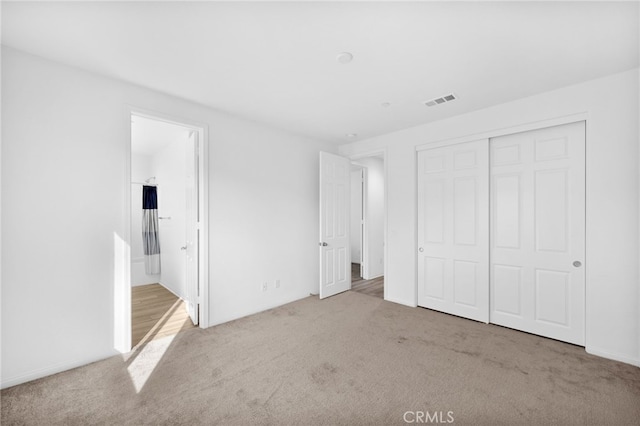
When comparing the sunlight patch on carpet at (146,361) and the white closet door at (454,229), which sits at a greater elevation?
the white closet door at (454,229)

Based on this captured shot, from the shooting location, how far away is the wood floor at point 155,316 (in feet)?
10.2

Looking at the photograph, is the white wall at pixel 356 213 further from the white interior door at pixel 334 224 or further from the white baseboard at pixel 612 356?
the white baseboard at pixel 612 356

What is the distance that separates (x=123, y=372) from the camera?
232cm

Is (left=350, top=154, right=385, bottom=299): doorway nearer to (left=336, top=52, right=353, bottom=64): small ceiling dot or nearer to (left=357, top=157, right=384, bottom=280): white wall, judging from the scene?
(left=357, top=157, right=384, bottom=280): white wall

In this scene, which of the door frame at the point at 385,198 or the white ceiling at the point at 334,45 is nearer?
the white ceiling at the point at 334,45

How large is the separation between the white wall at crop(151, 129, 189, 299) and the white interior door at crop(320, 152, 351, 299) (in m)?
2.03

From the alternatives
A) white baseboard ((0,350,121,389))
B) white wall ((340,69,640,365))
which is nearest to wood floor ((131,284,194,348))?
white baseboard ((0,350,121,389))

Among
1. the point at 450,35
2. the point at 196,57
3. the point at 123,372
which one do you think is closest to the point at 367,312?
the point at 123,372

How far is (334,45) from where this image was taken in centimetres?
210

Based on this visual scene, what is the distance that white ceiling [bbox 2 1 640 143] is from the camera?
176 cm

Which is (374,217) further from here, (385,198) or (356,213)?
(385,198)

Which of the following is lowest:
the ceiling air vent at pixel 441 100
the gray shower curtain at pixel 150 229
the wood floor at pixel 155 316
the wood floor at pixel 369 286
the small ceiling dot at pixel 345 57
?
the wood floor at pixel 155 316

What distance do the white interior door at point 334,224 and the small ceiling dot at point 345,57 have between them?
6.60 ft

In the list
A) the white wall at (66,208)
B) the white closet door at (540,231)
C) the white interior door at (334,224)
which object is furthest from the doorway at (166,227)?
the white closet door at (540,231)
